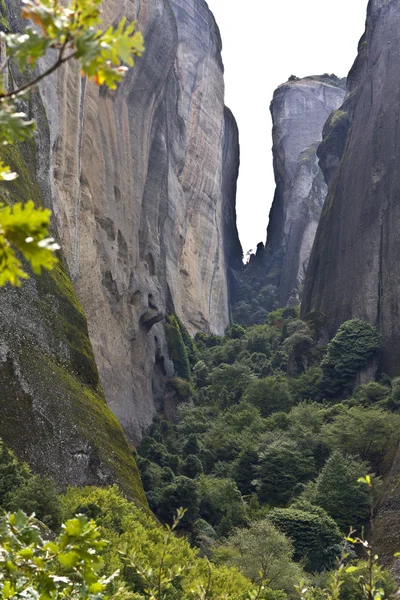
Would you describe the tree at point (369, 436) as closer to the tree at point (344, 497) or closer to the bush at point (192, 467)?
the tree at point (344, 497)

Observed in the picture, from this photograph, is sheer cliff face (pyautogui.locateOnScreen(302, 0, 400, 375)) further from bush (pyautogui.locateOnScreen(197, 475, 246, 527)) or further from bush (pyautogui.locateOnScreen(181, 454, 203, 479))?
bush (pyautogui.locateOnScreen(197, 475, 246, 527))

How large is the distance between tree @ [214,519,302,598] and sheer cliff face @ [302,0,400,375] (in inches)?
893

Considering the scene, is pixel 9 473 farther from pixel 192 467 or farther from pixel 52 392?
pixel 192 467

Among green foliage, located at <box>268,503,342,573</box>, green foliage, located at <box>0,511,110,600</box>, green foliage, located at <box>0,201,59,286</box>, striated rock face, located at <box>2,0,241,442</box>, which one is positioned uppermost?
striated rock face, located at <box>2,0,241,442</box>

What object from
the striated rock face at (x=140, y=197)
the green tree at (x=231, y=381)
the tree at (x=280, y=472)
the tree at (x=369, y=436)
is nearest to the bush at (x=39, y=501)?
the striated rock face at (x=140, y=197)

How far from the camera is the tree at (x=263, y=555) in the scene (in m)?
19.0

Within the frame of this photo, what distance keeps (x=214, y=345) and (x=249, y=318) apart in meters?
23.0

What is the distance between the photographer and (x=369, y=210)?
50.7 metres

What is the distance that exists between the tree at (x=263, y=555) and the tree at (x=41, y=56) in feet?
59.1

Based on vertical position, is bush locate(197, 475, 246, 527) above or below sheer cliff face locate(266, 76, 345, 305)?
below

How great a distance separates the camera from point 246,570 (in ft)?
64.9

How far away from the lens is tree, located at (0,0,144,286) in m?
2.09

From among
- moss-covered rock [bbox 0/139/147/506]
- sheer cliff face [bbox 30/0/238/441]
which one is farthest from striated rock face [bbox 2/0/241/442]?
A: moss-covered rock [bbox 0/139/147/506]

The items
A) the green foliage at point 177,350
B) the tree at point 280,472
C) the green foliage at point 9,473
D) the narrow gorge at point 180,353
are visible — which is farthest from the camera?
the green foliage at point 177,350
